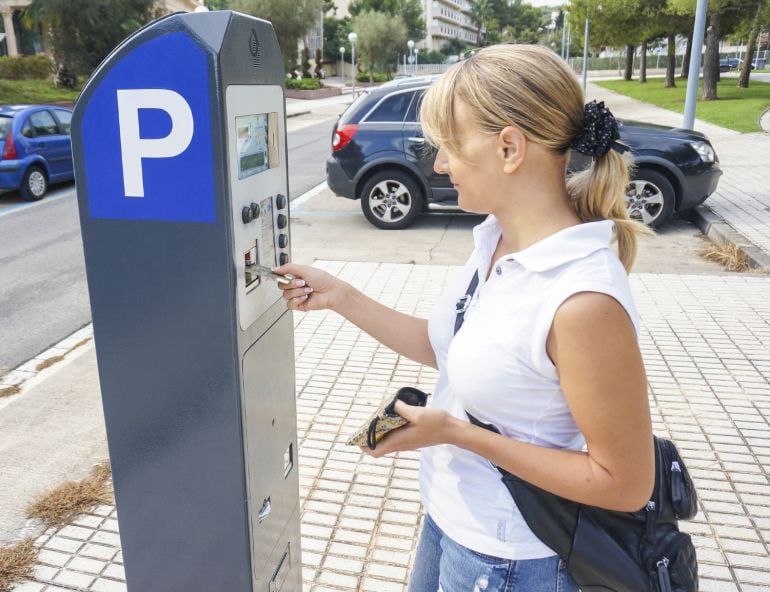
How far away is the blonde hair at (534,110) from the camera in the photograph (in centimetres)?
138

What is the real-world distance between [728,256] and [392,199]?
3684 mm

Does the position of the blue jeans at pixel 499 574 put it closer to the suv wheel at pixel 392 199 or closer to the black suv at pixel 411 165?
the black suv at pixel 411 165

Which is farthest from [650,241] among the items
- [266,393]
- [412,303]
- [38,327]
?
[266,393]

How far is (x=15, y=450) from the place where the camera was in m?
3.65

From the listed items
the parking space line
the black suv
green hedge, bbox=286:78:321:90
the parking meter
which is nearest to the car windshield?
the parking space line

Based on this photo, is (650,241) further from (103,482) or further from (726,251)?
(103,482)

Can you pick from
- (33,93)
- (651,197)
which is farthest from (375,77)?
(651,197)

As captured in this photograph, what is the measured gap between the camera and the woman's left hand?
1422 mm

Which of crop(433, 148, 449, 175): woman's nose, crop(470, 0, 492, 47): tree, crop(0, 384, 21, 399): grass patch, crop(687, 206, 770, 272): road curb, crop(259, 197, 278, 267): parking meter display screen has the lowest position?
crop(0, 384, 21, 399): grass patch

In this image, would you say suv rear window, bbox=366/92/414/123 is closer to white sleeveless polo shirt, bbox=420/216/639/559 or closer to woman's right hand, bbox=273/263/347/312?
woman's right hand, bbox=273/263/347/312

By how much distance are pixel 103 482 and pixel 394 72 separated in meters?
61.6

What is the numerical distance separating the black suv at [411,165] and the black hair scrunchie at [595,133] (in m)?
6.61

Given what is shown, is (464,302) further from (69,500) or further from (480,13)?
(480,13)

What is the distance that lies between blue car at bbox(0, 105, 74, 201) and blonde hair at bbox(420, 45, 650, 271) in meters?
9.90
